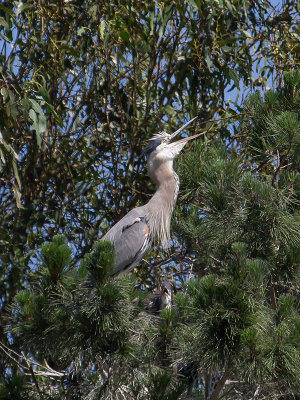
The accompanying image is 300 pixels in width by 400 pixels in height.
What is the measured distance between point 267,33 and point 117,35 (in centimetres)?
116

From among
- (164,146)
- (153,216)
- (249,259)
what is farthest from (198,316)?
(164,146)

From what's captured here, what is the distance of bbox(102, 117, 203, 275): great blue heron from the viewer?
435 cm

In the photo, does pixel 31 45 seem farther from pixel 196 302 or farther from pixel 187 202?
pixel 196 302

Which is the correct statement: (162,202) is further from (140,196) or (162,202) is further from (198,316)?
(198,316)

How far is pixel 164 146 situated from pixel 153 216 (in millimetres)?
495

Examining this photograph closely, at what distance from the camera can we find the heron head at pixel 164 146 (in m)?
4.68

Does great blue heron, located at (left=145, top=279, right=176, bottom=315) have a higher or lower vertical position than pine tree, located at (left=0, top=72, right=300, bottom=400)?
lower

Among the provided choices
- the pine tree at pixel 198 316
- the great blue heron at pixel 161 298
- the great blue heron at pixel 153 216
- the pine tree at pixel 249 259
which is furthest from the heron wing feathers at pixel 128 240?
the pine tree at pixel 198 316

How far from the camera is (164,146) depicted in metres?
4.75

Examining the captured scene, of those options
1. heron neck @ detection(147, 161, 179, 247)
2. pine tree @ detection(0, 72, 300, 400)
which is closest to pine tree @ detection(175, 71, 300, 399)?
pine tree @ detection(0, 72, 300, 400)

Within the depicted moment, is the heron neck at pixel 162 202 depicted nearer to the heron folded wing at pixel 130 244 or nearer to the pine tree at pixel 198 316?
the heron folded wing at pixel 130 244

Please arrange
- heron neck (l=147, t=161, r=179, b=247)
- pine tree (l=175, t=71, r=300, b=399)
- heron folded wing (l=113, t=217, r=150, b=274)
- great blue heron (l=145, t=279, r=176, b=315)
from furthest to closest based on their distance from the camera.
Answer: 1. heron neck (l=147, t=161, r=179, b=247)
2. heron folded wing (l=113, t=217, r=150, b=274)
3. great blue heron (l=145, t=279, r=176, b=315)
4. pine tree (l=175, t=71, r=300, b=399)

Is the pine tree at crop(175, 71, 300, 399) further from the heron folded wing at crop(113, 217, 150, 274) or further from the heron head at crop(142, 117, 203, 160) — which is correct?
the heron head at crop(142, 117, 203, 160)

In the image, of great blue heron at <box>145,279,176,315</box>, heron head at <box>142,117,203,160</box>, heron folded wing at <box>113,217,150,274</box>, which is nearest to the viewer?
great blue heron at <box>145,279,176,315</box>
